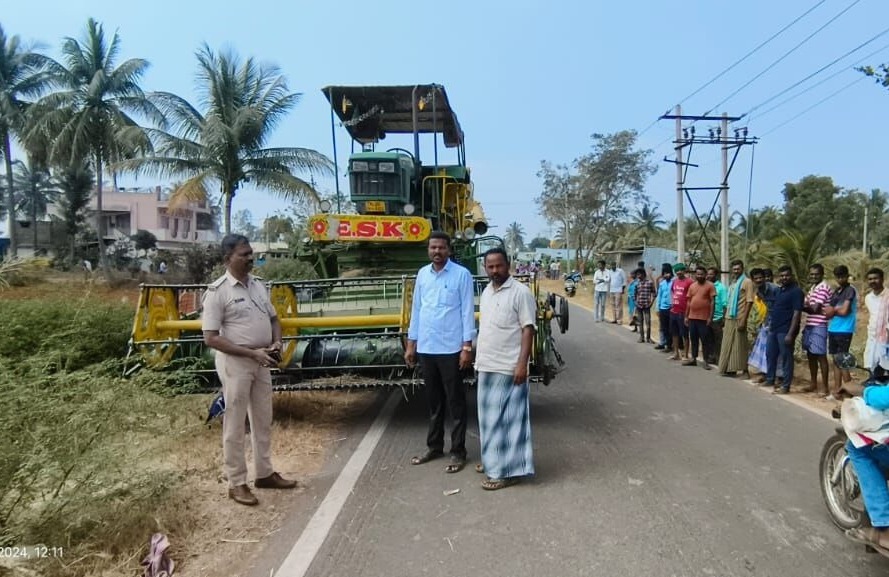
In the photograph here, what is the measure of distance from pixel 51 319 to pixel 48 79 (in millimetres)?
27216

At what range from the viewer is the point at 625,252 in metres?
41.4

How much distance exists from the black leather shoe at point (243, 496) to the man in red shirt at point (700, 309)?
24.7 ft

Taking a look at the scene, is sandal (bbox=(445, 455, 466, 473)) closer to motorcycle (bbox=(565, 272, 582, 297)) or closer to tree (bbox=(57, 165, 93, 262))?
motorcycle (bbox=(565, 272, 582, 297))

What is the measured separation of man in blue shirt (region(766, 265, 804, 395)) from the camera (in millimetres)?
7699

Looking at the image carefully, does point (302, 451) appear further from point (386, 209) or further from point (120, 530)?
point (386, 209)

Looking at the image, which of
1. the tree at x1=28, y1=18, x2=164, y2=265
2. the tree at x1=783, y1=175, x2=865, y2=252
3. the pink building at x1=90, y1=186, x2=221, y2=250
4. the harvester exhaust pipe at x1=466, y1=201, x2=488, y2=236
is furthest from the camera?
the pink building at x1=90, y1=186, x2=221, y2=250

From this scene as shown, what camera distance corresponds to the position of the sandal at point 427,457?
495 centimetres

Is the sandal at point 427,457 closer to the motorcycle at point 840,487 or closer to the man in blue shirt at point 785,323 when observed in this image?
the motorcycle at point 840,487

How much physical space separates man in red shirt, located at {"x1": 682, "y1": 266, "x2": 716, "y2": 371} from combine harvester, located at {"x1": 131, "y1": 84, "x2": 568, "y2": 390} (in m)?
3.35

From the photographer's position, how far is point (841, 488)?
12.2 ft

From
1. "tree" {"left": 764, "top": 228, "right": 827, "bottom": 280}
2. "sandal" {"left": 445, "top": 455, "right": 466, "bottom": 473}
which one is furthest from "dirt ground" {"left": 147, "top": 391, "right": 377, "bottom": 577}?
"tree" {"left": 764, "top": 228, "right": 827, "bottom": 280}

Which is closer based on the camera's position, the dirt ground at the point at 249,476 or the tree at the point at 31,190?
the dirt ground at the point at 249,476

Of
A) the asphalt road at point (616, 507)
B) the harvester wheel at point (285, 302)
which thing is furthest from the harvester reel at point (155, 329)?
the asphalt road at point (616, 507)

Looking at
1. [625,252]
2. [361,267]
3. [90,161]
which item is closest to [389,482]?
[361,267]
